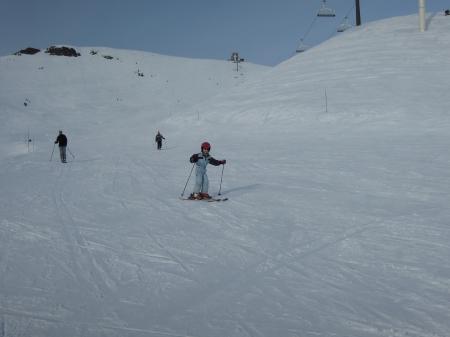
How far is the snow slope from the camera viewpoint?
14.1ft

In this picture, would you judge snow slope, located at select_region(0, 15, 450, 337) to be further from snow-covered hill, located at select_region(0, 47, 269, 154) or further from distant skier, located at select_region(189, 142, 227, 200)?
snow-covered hill, located at select_region(0, 47, 269, 154)

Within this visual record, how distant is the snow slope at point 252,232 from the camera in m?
4.31

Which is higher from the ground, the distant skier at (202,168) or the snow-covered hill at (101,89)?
the snow-covered hill at (101,89)

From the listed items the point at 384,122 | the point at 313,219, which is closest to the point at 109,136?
the point at 384,122

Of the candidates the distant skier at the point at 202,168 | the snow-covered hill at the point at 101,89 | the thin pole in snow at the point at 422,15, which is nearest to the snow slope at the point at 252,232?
the distant skier at the point at 202,168

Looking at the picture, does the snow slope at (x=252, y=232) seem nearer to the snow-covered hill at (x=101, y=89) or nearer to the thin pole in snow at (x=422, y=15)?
the snow-covered hill at (x=101, y=89)

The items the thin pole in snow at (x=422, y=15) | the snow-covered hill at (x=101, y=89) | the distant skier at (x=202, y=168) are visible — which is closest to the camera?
the distant skier at (x=202, y=168)

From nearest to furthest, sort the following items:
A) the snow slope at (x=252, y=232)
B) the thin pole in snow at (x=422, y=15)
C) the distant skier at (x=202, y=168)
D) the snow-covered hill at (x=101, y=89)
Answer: the snow slope at (x=252, y=232) < the distant skier at (x=202, y=168) < the snow-covered hill at (x=101, y=89) < the thin pole in snow at (x=422, y=15)

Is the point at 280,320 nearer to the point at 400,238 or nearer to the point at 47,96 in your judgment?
the point at 400,238

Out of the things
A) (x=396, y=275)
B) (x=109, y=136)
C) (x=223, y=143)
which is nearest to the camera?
(x=396, y=275)

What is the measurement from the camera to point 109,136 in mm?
28656

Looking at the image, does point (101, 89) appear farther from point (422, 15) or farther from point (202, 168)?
point (202, 168)

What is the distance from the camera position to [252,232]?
732cm

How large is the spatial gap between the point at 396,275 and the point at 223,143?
1634cm
